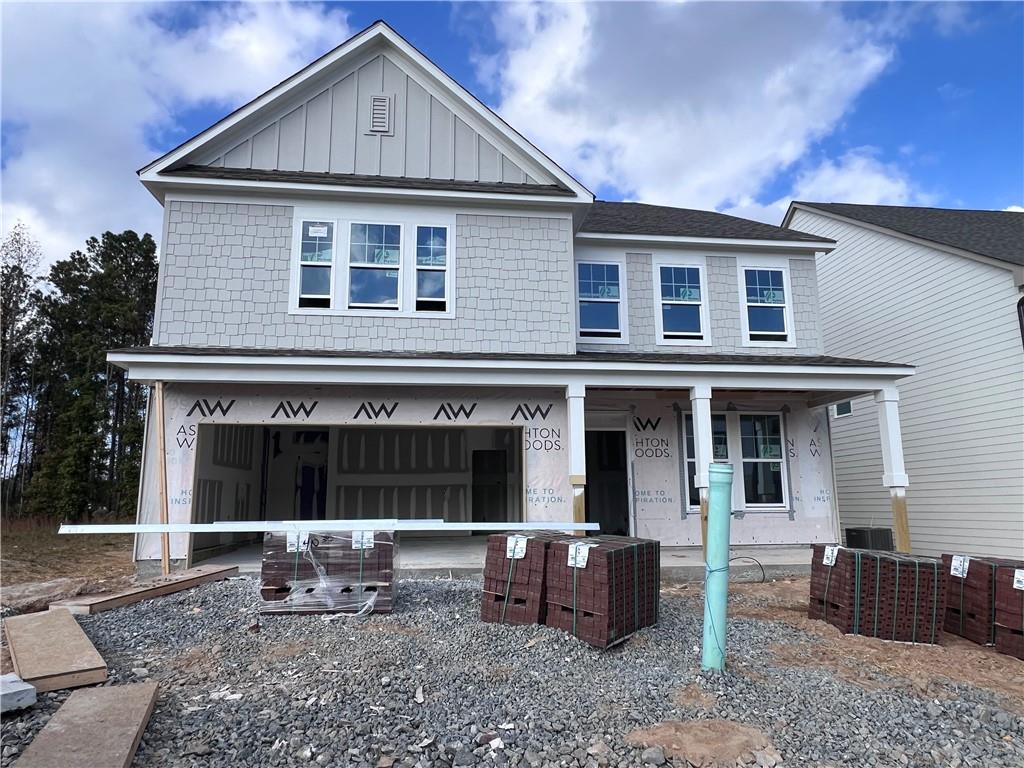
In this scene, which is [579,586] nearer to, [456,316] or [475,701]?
[475,701]

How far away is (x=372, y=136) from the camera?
1081cm

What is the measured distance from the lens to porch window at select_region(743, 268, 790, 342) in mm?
12166

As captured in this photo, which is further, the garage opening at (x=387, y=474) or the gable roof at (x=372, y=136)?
the garage opening at (x=387, y=474)

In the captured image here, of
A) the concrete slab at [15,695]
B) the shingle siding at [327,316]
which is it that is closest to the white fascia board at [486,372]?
the shingle siding at [327,316]

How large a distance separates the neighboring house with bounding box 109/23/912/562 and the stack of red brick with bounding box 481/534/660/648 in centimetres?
338

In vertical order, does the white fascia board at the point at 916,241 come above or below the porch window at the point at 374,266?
above

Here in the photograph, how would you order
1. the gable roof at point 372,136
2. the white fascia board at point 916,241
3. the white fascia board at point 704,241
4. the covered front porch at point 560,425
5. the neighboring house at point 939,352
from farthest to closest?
the white fascia board at point 704,241 → the neighboring house at point 939,352 → the white fascia board at point 916,241 → the gable roof at point 372,136 → the covered front porch at point 560,425

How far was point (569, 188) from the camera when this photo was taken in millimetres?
10836

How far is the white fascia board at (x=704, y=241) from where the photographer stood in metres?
11.9

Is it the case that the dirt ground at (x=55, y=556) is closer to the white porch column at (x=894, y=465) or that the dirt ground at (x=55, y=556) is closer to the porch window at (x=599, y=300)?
the porch window at (x=599, y=300)

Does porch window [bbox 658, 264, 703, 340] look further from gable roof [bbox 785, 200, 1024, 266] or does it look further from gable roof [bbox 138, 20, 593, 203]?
gable roof [bbox 785, 200, 1024, 266]

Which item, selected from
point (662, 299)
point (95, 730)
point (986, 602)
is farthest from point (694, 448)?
point (95, 730)

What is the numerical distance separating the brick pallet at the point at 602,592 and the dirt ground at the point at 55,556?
6.90m

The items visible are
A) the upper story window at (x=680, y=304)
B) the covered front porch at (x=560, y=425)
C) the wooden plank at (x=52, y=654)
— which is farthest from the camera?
the upper story window at (x=680, y=304)
